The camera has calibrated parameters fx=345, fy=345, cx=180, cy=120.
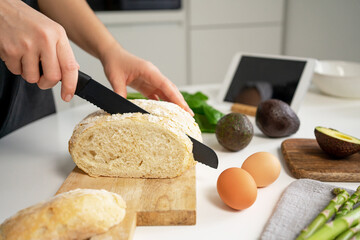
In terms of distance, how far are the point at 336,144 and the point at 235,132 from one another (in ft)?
1.20

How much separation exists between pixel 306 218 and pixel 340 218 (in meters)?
0.10

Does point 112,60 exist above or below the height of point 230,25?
above

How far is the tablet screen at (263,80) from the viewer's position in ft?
6.34

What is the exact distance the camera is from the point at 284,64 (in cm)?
202

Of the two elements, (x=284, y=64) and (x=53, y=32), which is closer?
(x=53, y=32)

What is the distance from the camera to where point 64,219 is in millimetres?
821

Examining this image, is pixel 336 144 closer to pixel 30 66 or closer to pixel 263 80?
pixel 263 80

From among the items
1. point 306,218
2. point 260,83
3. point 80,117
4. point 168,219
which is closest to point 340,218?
point 306,218

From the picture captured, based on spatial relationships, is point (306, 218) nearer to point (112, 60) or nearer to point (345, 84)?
point (112, 60)

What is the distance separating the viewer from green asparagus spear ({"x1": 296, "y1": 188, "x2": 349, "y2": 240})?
0.84 meters

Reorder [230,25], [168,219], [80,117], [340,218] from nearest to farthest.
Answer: [340,218] → [168,219] → [80,117] → [230,25]

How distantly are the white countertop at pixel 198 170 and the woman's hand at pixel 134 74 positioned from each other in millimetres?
267

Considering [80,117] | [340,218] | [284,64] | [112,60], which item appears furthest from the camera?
[284,64]

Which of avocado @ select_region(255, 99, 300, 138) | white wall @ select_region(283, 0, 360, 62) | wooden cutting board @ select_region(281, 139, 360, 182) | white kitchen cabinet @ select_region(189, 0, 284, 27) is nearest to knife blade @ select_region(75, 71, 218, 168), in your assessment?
wooden cutting board @ select_region(281, 139, 360, 182)
